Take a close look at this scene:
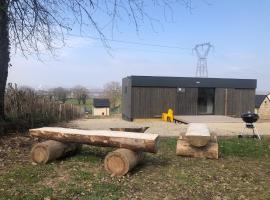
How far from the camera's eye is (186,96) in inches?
1024

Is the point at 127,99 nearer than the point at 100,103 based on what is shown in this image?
Yes

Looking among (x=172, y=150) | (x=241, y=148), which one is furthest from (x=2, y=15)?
(x=241, y=148)

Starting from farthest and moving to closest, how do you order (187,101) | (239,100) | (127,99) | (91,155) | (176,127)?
(239,100)
(127,99)
(187,101)
(176,127)
(91,155)

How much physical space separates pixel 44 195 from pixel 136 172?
1.80 meters

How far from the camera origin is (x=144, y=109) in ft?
83.2

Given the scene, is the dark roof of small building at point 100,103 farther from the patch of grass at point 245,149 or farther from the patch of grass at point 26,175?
the patch of grass at point 26,175

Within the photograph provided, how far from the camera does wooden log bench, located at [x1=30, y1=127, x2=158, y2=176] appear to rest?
19.5ft

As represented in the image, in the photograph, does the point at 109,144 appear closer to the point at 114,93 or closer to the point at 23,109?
the point at 23,109

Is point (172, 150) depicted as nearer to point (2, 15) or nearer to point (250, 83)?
point (2, 15)

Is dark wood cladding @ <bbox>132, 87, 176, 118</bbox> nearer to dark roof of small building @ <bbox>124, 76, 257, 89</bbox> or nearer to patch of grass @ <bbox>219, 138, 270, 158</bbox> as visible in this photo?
dark roof of small building @ <bbox>124, 76, 257, 89</bbox>

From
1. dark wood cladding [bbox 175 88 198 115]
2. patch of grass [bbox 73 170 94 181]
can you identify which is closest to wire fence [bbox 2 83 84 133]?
patch of grass [bbox 73 170 94 181]

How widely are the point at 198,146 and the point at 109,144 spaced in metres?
2.07

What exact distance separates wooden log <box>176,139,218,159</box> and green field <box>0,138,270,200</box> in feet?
0.56

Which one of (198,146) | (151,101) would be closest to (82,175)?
(198,146)
